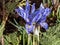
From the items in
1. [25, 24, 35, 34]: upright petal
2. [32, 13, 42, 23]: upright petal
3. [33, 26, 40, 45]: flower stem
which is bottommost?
[33, 26, 40, 45]: flower stem

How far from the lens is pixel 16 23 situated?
1.06 meters

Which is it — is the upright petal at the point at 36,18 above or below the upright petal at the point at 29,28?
above

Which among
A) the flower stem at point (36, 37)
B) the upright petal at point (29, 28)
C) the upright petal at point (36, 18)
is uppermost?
the upright petal at point (36, 18)

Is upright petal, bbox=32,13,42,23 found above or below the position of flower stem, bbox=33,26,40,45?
above

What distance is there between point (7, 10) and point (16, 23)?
86 millimetres

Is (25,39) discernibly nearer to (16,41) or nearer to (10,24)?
(16,41)

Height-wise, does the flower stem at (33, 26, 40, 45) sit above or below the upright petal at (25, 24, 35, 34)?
below

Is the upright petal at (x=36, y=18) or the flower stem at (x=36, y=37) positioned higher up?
the upright petal at (x=36, y=18)

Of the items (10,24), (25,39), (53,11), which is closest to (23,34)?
(25,39)

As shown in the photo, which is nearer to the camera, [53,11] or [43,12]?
[43,12]

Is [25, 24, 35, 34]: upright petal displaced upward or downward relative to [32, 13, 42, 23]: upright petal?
downward

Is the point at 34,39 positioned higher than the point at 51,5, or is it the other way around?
the point at 51,5

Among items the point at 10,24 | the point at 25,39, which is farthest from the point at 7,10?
the point at 25,39

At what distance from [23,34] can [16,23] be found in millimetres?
88
